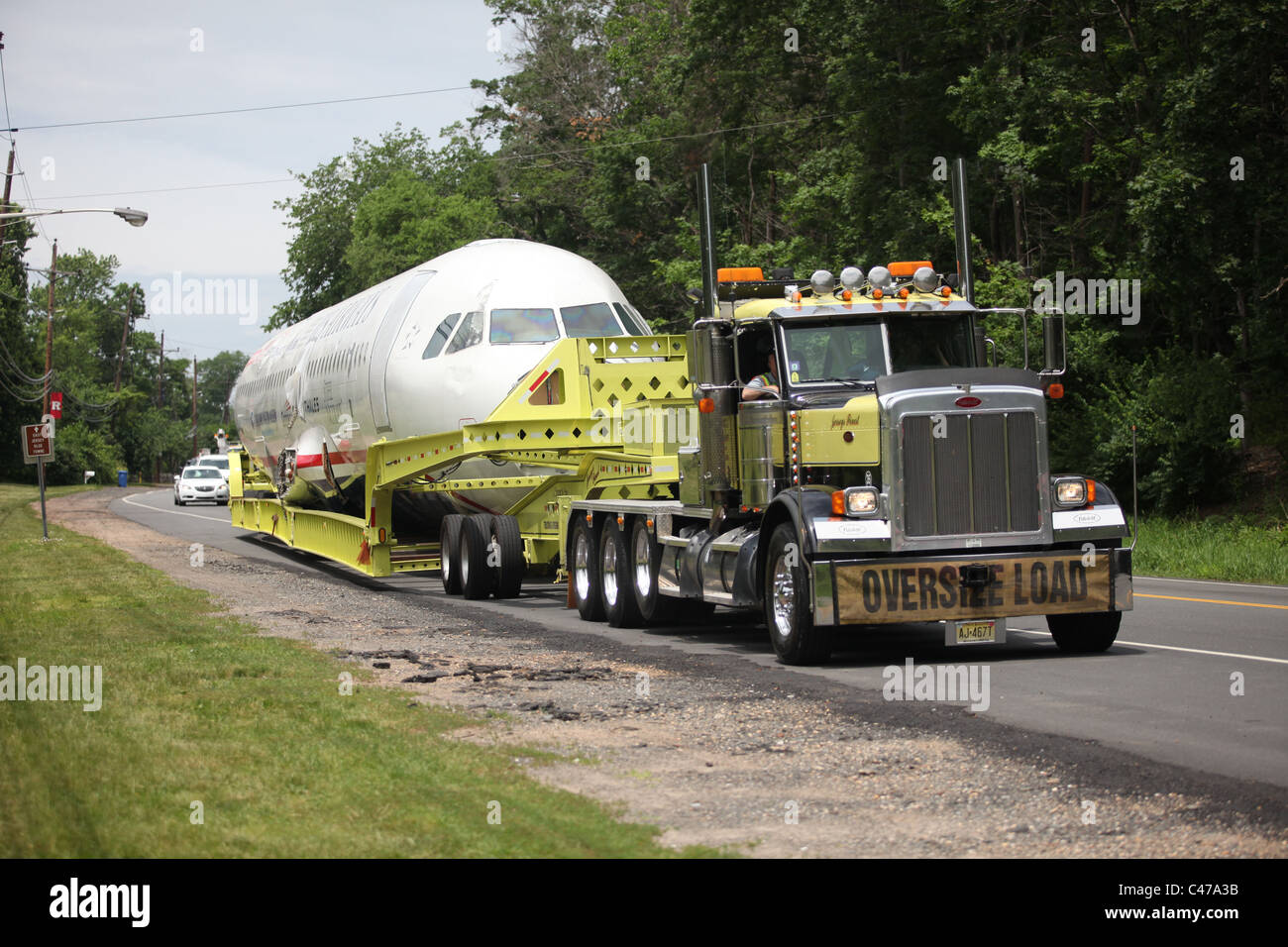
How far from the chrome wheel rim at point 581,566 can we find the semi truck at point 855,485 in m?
0.03

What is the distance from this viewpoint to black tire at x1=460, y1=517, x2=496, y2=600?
18.5 metres

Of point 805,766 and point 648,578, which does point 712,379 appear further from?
point 805,766

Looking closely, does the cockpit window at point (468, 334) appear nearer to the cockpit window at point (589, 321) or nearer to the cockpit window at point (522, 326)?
the cockpit window at point (522, 326)

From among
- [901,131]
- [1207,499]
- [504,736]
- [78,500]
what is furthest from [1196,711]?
[78,500]

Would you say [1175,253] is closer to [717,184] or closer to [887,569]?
[887,569]

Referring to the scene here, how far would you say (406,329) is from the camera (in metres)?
20.3

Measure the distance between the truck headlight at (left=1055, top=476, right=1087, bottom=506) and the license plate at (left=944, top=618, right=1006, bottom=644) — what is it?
3.82 feet

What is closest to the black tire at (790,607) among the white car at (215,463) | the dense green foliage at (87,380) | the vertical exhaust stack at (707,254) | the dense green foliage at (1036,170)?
the vertical exhaust stack at (707,254)

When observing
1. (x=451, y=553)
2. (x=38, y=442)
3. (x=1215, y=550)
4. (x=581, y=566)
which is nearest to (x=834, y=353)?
(x=581, y=566)

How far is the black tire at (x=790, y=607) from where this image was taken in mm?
11438

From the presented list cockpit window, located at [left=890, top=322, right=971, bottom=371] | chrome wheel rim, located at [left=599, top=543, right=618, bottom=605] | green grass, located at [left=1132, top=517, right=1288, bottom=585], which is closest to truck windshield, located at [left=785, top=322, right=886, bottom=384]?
cockpit window, located at [left=890, top=322, right=971, bottom=371]

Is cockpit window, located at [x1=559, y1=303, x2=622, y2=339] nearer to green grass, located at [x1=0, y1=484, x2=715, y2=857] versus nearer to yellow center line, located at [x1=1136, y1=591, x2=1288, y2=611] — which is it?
yellow center line, located at [x1=1136, y1=591, x2=1288, y2=611]

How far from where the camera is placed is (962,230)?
13.8 metres
